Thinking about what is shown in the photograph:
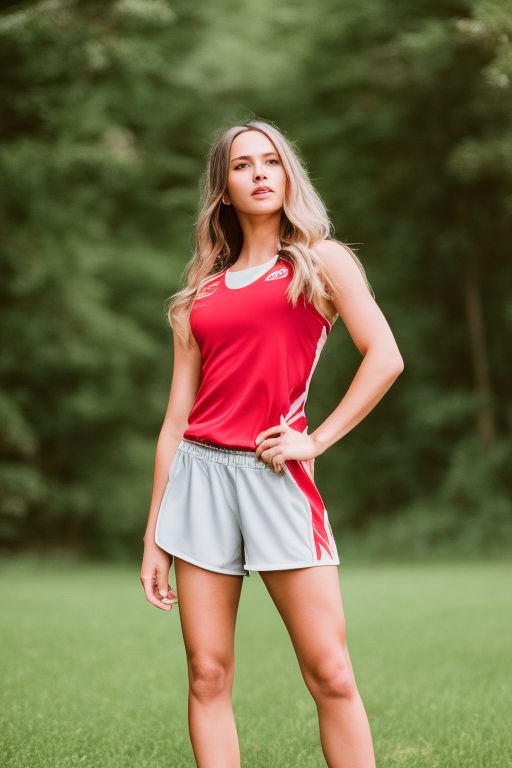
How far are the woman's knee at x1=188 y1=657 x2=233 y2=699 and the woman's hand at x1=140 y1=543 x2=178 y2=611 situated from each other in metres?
0.19

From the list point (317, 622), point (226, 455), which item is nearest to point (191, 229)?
point (226, 455)

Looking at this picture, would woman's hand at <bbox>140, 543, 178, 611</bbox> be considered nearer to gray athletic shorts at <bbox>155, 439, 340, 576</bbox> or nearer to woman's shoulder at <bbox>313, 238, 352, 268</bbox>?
gray athletic shorts at <bbox>155, 439, 340, 576</bbox>

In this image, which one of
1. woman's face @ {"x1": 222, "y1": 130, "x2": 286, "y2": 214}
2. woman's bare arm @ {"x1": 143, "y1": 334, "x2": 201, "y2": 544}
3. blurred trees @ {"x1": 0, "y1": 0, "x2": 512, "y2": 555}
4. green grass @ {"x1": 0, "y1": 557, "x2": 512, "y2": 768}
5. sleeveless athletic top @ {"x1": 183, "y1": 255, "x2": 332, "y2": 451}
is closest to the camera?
sleeveless athletic top @ {"x1": 183, "y1": 255, "x2": 332, "y2": 451}

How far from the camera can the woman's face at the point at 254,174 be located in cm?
289

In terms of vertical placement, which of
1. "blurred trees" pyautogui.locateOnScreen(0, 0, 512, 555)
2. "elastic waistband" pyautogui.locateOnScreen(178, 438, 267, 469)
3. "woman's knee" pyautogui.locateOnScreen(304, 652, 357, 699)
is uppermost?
"blurred trees" pyautogui.locateOnScreen(0, 0, 512, 555)

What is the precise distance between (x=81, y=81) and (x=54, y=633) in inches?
348

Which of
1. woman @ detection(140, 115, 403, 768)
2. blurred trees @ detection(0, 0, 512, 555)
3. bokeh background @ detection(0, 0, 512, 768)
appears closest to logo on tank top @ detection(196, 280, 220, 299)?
woman @ detection(140, 115, 403, 768)

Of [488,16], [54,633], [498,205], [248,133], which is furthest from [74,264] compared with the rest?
[248,133]

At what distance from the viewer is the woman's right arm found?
2914 mm

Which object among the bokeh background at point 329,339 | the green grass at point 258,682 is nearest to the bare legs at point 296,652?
the green grass at point 258,682

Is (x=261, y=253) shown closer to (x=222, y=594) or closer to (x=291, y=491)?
(x=291, y=491)

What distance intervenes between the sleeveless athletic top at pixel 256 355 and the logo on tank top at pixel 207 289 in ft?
0.19

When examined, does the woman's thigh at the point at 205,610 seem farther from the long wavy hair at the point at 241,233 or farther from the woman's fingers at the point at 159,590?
the long wavy hair at the point at 241,233

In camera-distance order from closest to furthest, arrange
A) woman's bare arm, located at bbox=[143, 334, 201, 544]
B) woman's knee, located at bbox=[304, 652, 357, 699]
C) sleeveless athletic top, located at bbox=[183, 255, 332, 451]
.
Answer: woman's knee, located at bbox=[304, 652, 357, 699], sleeveless athletic top, located at bbox=[183, 255, 332, 451], woman's bare arm, located at bbox=[143, 334, 201, 544]
